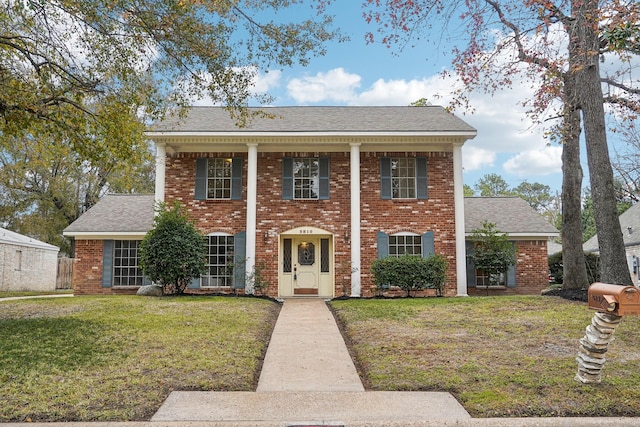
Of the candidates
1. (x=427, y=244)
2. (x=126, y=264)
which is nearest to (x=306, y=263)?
(x=427, y=244)

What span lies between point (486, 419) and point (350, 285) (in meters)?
11.3

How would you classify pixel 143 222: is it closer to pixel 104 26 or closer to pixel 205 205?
pixel 205 205

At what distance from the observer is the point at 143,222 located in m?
17.8

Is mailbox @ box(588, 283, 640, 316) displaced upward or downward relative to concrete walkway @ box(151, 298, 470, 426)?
upward

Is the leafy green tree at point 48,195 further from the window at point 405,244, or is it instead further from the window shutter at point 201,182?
the window at point 405,244

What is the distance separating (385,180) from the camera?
1658 cm

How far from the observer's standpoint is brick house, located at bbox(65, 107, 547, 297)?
52.6ft

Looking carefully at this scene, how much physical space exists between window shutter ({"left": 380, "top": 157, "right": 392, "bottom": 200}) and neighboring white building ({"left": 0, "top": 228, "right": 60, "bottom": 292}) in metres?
17.3

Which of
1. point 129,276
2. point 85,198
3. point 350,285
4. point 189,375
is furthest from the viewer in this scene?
point 85,198

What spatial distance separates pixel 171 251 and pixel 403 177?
7.52 metres

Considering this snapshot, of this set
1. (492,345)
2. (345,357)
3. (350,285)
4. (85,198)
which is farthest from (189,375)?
(85,198)

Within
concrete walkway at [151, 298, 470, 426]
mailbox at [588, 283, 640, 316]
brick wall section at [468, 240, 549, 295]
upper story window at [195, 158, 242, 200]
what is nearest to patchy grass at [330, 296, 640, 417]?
concrete walkway at [151, 298, 470, 426]

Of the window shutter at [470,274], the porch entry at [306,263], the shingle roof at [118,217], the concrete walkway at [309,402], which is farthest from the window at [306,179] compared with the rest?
the concrete walkway at [309,402]

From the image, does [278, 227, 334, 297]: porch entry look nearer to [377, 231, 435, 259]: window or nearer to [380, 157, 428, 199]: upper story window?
[377, 231, 435, 259]: window
